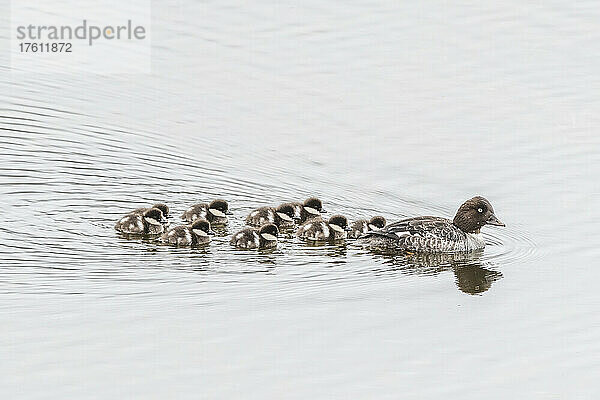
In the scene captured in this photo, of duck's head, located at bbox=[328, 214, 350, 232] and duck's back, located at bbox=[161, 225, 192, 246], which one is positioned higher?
duck's head, located at bbox=[328, 214, 350, 232]

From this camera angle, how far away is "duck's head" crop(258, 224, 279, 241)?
9531 mm

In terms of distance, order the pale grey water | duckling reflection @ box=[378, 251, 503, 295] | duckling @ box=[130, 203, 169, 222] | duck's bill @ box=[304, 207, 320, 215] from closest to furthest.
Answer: the pale grey water
duckling reflection @ box=[378, 251, 503, 295]
duckling @ box=[130, 203, 169, 222]
duck's bill @ box=[304, 207, 320, 215]

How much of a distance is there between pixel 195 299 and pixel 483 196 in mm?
3460

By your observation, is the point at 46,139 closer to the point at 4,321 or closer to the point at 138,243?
the point at 138,243

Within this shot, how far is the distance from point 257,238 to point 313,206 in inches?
34.3

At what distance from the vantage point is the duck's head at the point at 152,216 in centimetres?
966

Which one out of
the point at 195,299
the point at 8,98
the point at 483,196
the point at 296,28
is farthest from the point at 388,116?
the point at 195,299

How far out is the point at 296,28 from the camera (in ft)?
48.9

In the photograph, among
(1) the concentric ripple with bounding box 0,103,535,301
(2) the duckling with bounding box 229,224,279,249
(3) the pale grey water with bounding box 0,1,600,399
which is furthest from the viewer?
(2) the duckling with bounding box 229,224,279,249

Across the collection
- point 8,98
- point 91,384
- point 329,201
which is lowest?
point 91,384

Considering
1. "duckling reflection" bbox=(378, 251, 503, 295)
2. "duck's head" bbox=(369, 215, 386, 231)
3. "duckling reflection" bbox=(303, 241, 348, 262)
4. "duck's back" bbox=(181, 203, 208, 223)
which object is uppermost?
"duck's back" bbox=(181, 203, 208, 223)

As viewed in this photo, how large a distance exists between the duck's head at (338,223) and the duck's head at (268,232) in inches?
20.1

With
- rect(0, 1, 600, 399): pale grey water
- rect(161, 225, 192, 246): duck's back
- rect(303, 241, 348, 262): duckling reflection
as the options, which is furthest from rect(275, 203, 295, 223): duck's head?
rect(161, 225, 192, 246): duck's back

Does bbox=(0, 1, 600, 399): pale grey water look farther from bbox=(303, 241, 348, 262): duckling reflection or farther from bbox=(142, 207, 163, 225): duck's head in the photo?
bbox=(142, 207, 163, 225): duck's head
